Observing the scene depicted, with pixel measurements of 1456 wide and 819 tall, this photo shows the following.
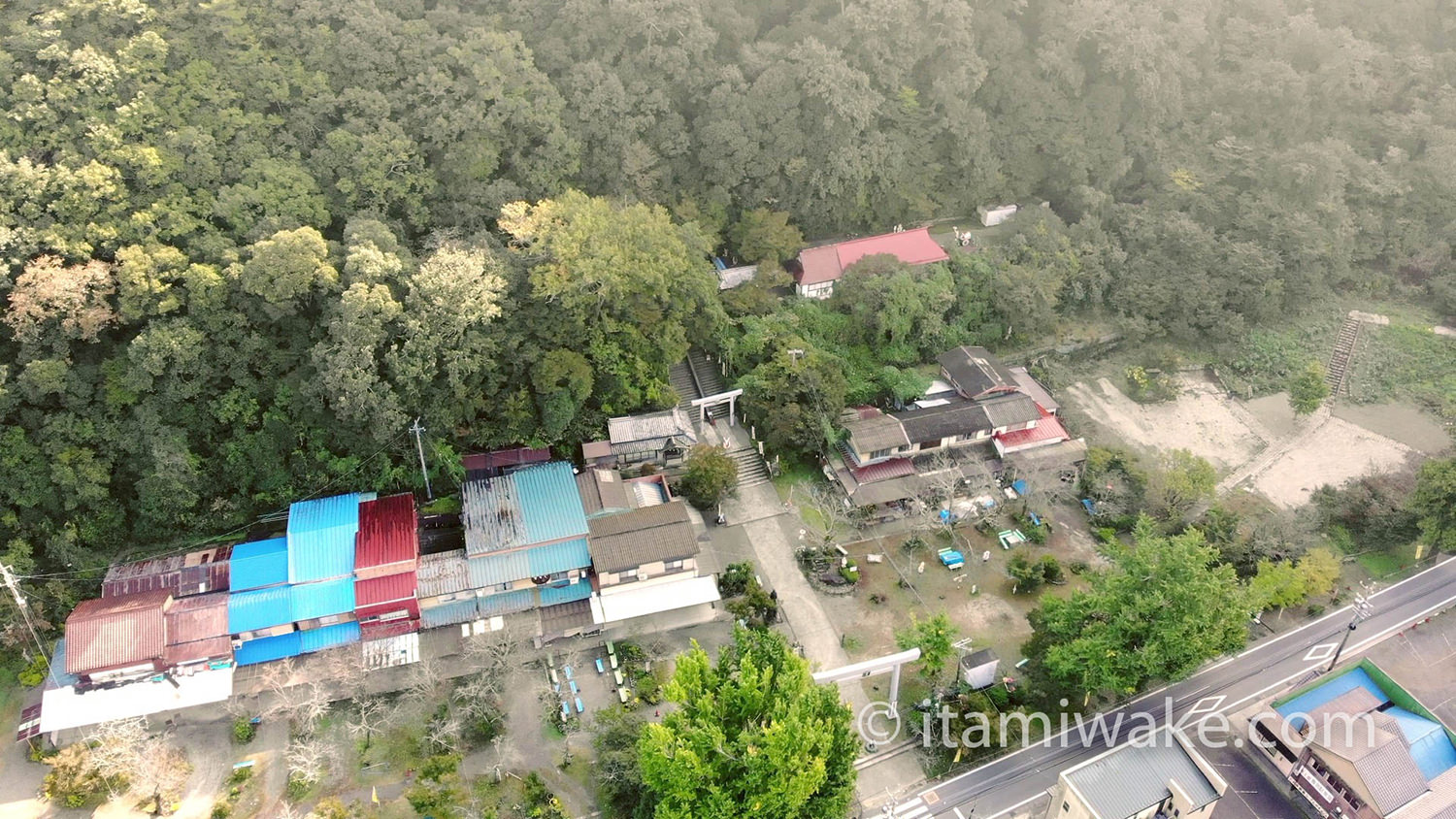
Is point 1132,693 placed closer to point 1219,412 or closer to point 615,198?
point 1219,412

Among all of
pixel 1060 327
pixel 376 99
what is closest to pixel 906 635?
pixel 1060 327

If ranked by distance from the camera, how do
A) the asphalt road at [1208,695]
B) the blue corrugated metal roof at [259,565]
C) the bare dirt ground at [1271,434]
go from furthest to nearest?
the bare dirt ground at [1271,434] → the blue corrugated metal roof at [259,565] → the asphalt road at [1208,695]

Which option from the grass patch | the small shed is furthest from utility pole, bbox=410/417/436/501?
the grass patch

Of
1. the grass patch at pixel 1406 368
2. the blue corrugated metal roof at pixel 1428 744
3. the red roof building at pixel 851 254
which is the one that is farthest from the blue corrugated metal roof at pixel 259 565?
the grass patch at pixel 1406 368

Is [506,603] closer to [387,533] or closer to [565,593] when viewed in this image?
[565,593]

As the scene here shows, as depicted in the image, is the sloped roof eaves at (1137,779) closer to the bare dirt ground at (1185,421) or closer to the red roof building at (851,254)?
the bare dirt ground at (1185,421)

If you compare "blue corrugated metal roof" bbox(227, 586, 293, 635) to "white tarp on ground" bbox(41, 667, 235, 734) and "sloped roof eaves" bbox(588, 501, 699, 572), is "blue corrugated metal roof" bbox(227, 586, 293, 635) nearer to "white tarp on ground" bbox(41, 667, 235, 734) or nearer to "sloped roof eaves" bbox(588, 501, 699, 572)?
"white tarp on ground" bbox(41, 667, 235, 734)
